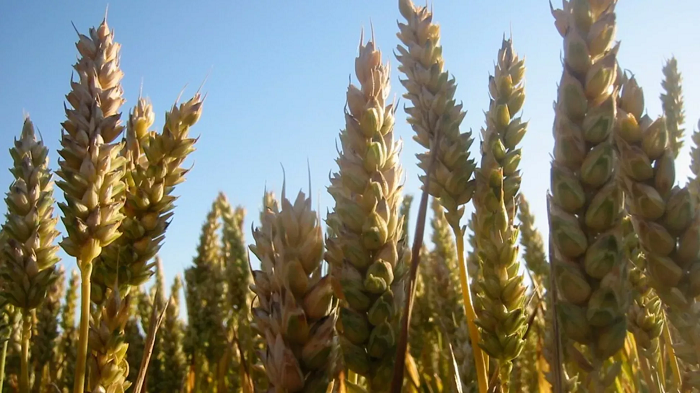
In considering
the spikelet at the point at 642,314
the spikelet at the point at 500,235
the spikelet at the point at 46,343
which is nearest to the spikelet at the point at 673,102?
the spikelet at the point at 642,314

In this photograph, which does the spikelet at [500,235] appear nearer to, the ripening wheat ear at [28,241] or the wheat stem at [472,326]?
the wheat stem at [472,326]

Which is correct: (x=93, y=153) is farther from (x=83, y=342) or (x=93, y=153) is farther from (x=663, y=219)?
(x=663, y=219)

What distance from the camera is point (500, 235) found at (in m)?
1.52

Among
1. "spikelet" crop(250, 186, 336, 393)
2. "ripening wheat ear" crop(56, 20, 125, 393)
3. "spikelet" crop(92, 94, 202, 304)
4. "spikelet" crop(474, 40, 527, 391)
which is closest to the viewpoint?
"spikelet" crop(250, 186, 336, 393)

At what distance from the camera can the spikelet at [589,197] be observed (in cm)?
109

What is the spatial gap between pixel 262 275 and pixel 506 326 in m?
0.78

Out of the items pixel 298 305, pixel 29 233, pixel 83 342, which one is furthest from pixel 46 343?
pixel 298 305

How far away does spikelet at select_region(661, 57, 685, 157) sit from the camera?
3322mm

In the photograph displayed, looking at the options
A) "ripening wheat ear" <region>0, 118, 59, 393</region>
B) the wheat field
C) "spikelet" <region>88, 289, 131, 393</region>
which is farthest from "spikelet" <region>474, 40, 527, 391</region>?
"ripening wheat ear" <region>0, 118, 59, 393</region>

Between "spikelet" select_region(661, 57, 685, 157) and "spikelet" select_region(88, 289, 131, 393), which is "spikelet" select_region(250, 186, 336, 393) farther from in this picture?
"spikelet" select_region(661, 57, 685, 157)

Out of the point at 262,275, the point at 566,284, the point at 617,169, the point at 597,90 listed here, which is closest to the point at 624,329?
the point at 566,284

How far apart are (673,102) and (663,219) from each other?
3109 millimetres

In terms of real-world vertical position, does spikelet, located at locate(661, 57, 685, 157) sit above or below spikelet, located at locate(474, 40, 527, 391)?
above

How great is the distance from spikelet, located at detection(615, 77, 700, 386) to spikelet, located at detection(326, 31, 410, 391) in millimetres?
536
